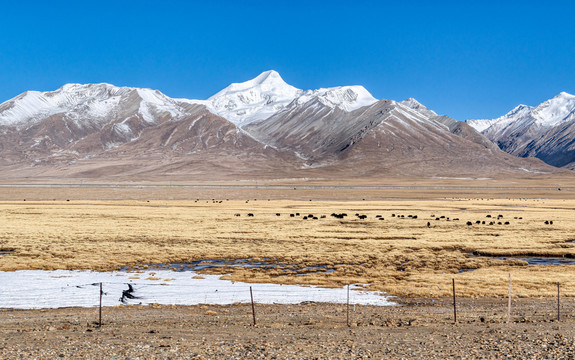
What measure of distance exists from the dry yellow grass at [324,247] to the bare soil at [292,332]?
575 cm

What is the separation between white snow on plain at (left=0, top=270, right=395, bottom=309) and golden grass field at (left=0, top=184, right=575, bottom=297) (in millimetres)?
2039

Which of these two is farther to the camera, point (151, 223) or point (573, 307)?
point (151, 223)

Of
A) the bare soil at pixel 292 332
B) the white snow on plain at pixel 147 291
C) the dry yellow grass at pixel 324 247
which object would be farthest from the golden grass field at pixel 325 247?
the bare soil at pixel 292 332

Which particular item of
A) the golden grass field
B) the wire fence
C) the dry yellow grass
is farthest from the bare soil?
the dry yellow grass

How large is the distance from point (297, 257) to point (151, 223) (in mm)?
28784

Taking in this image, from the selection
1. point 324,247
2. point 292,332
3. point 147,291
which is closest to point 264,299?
point 147,291

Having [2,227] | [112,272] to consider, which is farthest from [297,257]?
[2,227]

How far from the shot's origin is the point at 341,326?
1975cm

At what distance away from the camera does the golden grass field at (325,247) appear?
30.8 metres

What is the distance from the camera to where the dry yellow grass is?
30.9 meters

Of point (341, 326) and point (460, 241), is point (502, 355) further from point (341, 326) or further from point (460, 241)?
point (460, 241)

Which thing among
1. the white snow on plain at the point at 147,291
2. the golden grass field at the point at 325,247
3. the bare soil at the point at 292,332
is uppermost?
the golden grass field at the point at 325,247

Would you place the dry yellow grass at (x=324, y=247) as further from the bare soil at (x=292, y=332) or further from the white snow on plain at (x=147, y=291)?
the bare soil at (x=292, y=332)

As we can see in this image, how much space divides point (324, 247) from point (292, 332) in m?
25.6
